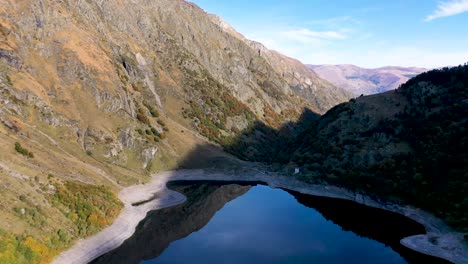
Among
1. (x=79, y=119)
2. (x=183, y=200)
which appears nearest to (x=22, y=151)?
(x=79, y=119)

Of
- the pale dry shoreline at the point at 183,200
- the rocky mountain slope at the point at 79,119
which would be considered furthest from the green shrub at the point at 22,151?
the pale dry shoreline at the point at 183,200

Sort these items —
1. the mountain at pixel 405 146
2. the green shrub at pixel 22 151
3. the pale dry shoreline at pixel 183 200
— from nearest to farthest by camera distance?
the pale dry shoreline at pixel 183 200, the green shrub at pixel 22 151, the mountain at pixel 405 146

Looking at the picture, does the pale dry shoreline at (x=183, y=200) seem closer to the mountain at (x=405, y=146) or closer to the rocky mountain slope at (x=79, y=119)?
the rocky mountain slope at (x=79, y=119)

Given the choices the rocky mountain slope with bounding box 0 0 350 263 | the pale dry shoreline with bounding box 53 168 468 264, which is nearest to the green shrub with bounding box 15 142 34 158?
the rocky mountain slope with bounding box 0 0 350 263

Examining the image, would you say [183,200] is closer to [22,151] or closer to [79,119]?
[79,119]

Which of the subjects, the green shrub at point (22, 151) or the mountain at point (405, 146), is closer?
the green shrub at point (22, 151)

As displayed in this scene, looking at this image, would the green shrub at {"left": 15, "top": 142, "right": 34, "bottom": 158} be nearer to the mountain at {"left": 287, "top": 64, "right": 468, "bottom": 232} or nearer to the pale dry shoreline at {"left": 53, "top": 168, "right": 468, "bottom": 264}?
the pale dry shoreline at {"left": 53, "top": 168, "right": 468, "bottom": 264}
